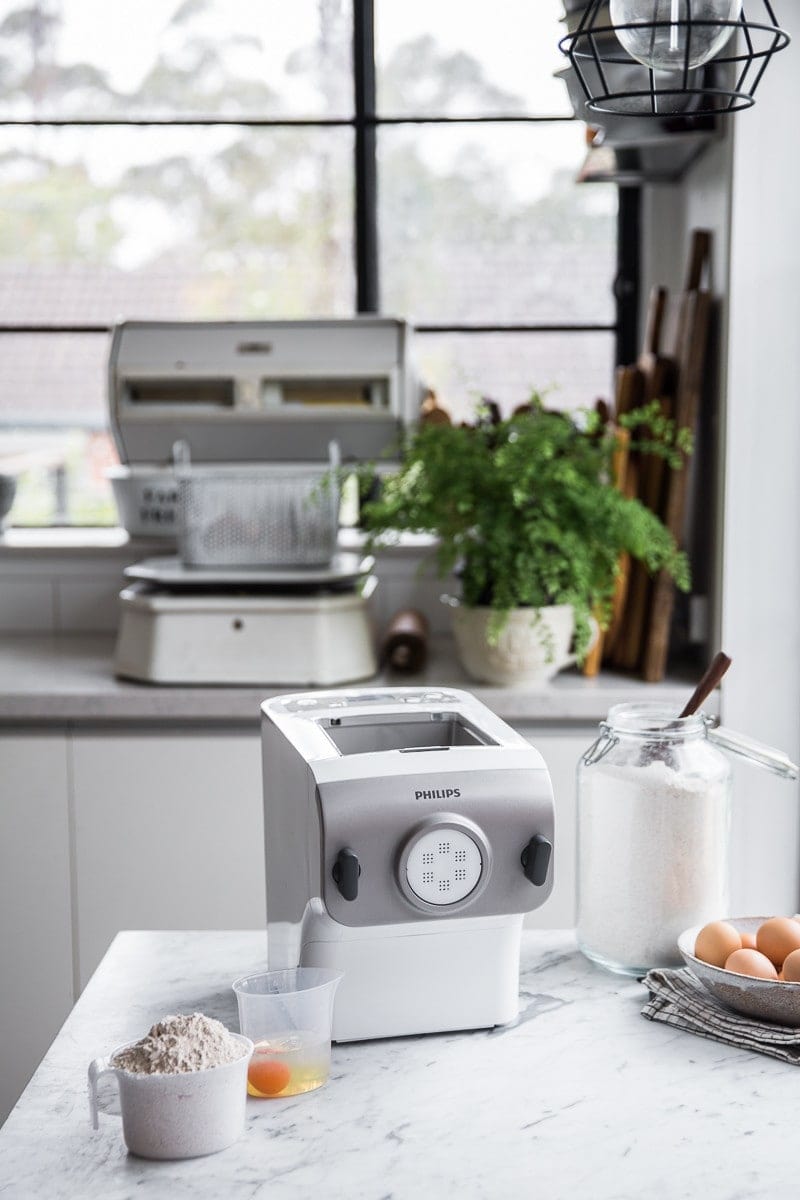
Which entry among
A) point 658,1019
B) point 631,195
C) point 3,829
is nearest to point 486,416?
point 631,195

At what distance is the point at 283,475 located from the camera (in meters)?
2.49

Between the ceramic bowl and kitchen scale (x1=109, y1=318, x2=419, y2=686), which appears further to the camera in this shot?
kitchen scale (x1=109, y1=318, x2=419, y2=686)

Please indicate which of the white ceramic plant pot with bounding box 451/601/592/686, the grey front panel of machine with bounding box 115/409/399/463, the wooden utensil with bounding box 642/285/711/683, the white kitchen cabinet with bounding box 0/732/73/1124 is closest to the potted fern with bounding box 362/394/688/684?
the white ceramic plant pot with bounding box 451/601/592/686

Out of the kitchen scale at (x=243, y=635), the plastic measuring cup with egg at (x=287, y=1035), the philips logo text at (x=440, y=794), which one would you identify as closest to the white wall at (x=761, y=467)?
the kitchen scale at (x=243, y=635)

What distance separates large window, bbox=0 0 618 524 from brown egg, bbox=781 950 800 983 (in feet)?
6.63

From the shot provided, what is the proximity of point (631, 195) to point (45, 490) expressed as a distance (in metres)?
1.49

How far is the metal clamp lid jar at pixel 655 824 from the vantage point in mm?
1289

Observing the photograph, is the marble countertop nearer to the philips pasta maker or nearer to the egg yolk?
the philips pasta maker

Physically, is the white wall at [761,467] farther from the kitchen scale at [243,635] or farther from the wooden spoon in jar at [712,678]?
the wooden spoon in jar at [712,678]

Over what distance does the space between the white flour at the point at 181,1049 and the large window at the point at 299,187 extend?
2.17m

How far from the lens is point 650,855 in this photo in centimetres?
130

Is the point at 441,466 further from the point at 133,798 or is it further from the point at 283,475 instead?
the point at 133,798

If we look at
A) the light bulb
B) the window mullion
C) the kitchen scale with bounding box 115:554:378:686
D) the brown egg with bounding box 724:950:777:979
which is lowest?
the brown egg with bounding box 724:950:777:979

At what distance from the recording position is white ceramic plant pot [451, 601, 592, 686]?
2.33 m
